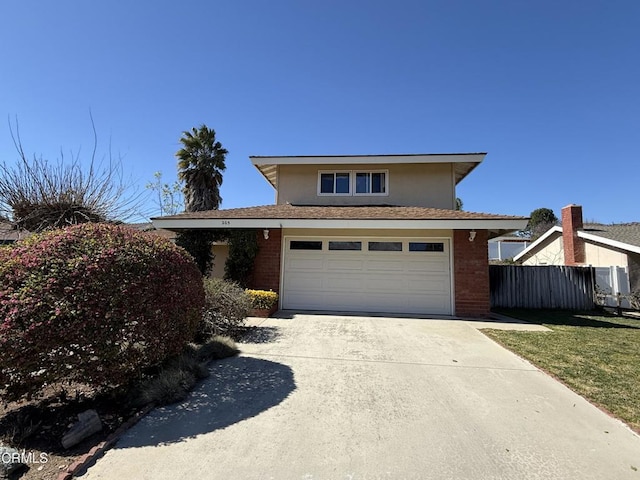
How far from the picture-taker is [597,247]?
15.1 m

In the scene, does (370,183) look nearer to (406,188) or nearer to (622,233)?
(406,188)

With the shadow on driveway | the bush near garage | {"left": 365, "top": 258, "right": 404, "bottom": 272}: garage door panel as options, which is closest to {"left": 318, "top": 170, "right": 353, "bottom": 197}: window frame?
{"left": 365, "top": 258, "right": 404, "bottom": 272}: garage door panel

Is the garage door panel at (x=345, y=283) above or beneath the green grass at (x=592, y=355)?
above

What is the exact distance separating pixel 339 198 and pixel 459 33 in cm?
683

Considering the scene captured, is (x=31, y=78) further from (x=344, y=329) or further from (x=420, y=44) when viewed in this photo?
(x=420, y=44)

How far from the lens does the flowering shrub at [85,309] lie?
312 cm

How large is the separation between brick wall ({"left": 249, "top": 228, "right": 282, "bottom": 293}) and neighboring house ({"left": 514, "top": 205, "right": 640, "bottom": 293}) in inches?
534

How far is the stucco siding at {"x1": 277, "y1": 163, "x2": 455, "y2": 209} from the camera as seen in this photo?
500 inches

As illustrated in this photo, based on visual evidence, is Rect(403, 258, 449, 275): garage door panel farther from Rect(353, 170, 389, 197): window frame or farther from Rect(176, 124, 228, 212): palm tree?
Rect(176, 124, 228, 212): palm tree

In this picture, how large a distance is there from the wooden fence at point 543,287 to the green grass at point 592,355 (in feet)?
6.85

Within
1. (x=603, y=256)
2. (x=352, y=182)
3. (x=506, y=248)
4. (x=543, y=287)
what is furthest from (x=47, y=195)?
(x=506, y=248)

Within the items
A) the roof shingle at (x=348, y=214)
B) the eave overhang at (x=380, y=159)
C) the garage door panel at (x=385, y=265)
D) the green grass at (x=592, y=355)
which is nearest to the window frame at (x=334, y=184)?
the eave overhang at (x=380, y=159)

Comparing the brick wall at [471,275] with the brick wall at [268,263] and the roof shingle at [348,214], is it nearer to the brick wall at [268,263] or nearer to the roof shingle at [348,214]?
the roof shingle at [348,214]

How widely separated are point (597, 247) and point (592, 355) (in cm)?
1243
